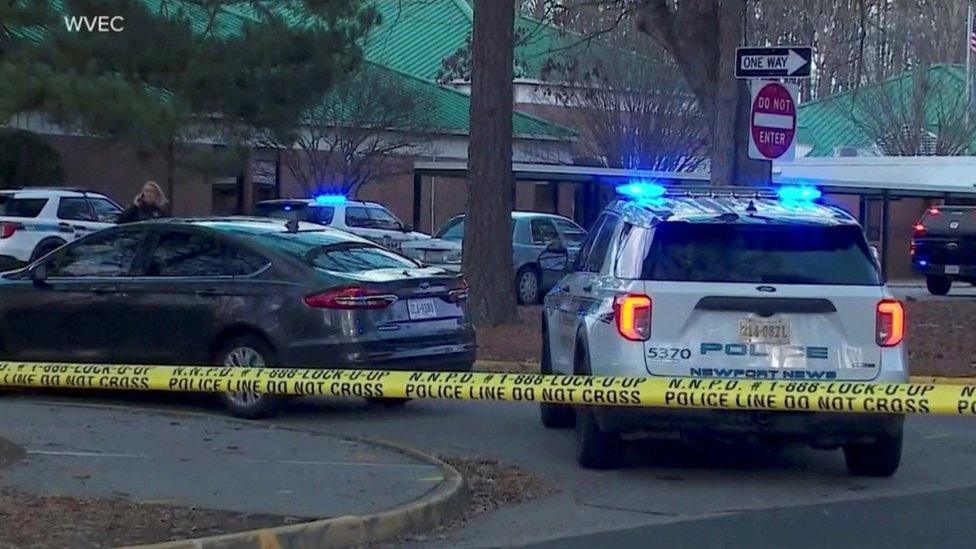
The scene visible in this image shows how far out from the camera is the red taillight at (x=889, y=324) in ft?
31.7

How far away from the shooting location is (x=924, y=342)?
1750cm

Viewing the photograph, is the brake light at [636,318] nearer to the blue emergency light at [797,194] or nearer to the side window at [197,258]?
the blue emergency light at [797,194]

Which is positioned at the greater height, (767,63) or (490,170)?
(767,63)

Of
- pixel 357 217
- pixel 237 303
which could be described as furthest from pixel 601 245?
pixel 357 217

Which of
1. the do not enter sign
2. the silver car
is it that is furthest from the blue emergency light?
the silver car

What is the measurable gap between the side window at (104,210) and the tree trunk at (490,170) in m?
12.3

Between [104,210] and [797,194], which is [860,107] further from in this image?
[797,194]

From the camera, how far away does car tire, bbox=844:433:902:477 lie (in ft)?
33.4

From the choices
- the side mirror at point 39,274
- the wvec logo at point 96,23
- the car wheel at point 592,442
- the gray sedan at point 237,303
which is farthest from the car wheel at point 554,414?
the wvec logo at point 96,23

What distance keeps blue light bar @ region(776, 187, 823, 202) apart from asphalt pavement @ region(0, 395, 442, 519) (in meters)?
2.96

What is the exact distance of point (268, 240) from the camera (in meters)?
12.7

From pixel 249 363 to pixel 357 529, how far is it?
174 inches

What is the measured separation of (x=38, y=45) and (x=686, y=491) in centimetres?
1251

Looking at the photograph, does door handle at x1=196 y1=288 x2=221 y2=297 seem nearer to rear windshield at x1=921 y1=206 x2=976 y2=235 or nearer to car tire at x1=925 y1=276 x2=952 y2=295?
rear windshield at x1=921 y1=206 x2=976 y2=235
